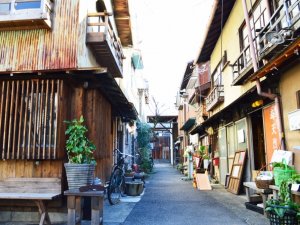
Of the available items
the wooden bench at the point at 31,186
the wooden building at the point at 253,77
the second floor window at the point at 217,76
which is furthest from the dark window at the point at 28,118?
the second floor window at the point at 217,76

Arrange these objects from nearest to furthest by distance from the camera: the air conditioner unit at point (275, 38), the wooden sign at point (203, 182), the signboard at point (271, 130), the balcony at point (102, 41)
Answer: the air conditioner unit at point (275, 38) < the signboard at point (271, 130) < the balcony at point (102, 41) < the wooden sign at point (203, 182)

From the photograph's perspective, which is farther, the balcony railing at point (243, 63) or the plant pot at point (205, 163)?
the plant pot at point (205, 163)

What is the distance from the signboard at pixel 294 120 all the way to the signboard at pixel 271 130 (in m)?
0.74

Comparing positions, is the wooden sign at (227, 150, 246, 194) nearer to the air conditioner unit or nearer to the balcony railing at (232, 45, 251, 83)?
the balcony railing at (232, 45, 251, 83)

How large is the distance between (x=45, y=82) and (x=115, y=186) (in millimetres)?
4094

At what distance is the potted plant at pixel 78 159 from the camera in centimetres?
562

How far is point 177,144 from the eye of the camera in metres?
36.1

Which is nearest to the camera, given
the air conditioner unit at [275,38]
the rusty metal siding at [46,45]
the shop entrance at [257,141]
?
the air conditioner unit at [275,38]

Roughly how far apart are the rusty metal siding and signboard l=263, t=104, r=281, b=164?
539 centimetres

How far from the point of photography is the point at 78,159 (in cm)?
580

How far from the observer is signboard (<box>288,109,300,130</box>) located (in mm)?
5838

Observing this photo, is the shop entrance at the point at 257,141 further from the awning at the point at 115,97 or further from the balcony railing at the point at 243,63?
the awning at the point at 115,97

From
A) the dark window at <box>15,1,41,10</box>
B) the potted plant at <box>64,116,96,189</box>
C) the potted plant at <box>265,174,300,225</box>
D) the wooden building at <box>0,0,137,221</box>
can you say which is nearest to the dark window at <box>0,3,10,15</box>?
the wooden building at <box>0,0,137,221</box>

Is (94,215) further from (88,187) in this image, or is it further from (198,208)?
(198,208)
